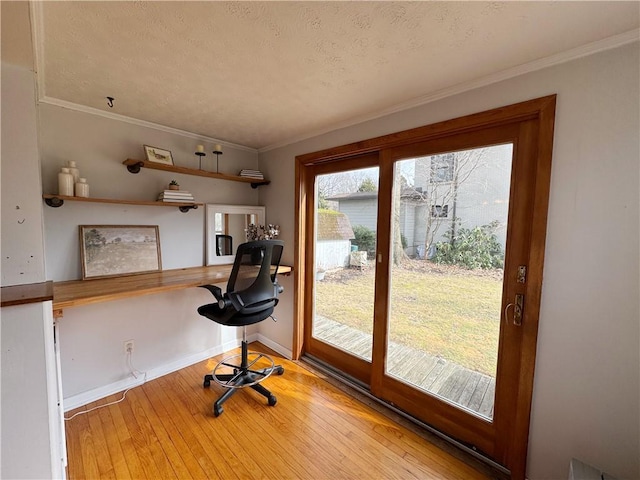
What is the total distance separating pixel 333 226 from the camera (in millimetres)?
2514

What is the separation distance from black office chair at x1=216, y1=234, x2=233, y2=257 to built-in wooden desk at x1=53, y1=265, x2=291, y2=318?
0.32 m

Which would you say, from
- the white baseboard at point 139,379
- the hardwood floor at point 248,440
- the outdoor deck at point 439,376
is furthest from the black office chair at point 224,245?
the outdoor deck at point 439,376

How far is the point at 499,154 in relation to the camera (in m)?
1.55

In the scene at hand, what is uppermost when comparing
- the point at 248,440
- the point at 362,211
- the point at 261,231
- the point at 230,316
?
the point at 362,211

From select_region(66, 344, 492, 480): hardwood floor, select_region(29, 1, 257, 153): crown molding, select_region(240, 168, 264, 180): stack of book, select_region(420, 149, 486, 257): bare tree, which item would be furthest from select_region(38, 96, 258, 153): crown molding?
select_region(66, 344, 492, 480): hardwood floor

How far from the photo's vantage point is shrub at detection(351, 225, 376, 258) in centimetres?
219

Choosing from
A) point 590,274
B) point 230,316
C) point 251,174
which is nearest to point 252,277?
point 230,316

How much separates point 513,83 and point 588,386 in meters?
1.59

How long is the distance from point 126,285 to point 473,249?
2361 mm

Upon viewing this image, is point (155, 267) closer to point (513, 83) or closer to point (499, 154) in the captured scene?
point (499, 154)

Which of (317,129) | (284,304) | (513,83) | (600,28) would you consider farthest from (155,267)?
(600,28)

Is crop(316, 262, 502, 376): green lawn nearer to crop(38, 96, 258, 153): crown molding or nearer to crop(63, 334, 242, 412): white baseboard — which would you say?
crop(63, 334, 242, 412): white baseboard

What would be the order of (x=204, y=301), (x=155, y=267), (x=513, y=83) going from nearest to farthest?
(x=513, y=83)
(x=155, y=267)
(x=204, y=301)

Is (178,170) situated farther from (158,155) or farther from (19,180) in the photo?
(19,180)
